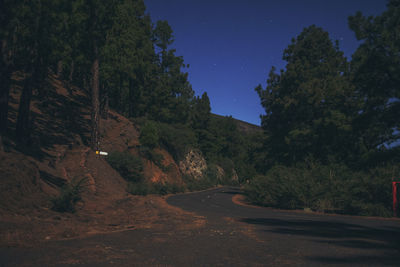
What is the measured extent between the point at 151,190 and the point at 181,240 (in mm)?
19742

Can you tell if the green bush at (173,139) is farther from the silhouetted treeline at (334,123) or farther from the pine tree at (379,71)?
the pine tree at (379,71)

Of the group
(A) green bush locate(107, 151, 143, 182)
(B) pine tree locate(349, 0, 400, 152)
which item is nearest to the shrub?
(A) green bush locate(107, 151, 143, 182)

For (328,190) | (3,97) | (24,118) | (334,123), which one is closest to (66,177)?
(24,118)

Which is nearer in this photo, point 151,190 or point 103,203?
point 103,203

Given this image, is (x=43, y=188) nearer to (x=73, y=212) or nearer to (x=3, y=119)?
(x=73, y=212)

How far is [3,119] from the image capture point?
1741 cm

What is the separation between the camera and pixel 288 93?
36750 millimetres

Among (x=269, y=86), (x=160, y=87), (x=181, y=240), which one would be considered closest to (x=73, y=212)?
(x=181, y=240)

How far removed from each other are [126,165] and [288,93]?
70.8ft

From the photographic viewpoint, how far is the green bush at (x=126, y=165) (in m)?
26.5

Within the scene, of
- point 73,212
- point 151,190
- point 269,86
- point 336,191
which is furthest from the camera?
point 269,86

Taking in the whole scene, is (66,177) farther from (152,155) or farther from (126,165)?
(152,155)

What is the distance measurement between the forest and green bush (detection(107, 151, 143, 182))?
2.48 meters

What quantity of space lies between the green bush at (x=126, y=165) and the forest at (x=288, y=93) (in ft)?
8.13
